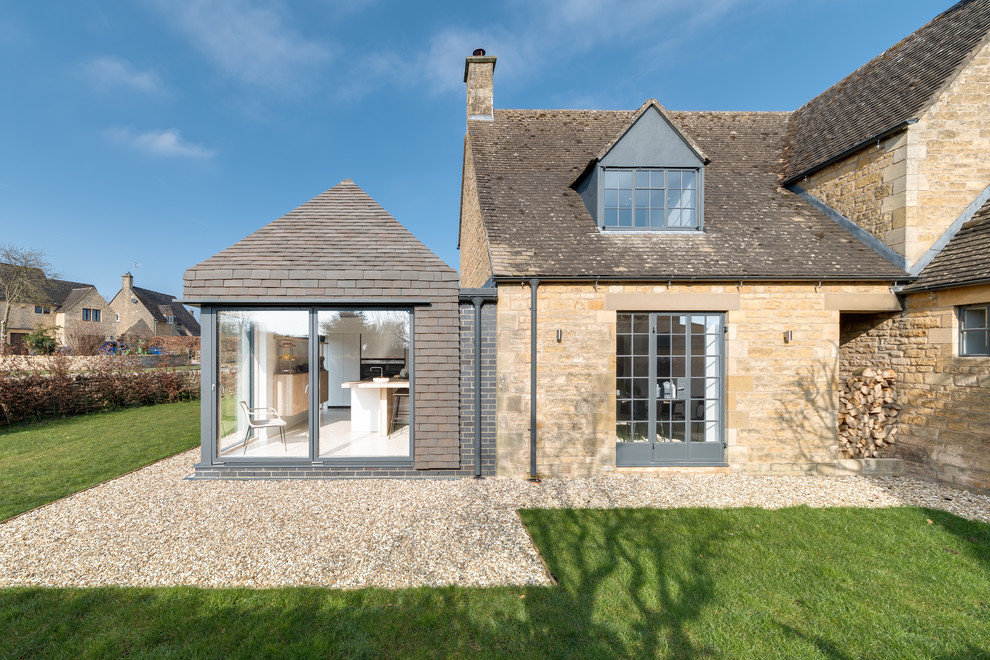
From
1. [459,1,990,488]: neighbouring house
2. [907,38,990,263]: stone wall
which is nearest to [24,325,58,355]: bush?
[459,1,990,488]: neighbouring house

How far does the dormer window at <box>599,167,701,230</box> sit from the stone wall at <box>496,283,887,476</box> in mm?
1777

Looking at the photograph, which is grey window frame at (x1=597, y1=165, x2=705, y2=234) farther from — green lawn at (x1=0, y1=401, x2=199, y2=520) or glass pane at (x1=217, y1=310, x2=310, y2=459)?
green lawn at (x1=0, y1=401, x2=199, y2=520)

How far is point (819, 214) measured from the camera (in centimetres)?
816

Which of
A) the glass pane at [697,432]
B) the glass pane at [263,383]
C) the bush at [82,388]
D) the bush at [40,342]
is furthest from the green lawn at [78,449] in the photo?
the bush at [40,342]

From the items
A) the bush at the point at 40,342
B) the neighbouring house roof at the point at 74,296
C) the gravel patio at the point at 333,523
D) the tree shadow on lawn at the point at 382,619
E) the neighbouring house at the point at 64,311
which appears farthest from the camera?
the neighbouring house roof at the point at 74,296

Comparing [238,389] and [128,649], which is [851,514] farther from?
[238,389]

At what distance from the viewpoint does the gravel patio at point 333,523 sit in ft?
12.9

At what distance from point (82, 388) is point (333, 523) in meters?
13.5

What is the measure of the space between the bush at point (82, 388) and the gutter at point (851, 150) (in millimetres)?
20522

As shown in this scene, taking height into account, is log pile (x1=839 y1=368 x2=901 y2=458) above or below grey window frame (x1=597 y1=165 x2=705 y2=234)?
below

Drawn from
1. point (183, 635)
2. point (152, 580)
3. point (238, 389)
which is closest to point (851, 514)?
point (183, 635)

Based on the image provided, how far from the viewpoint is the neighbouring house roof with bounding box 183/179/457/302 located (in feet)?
21.3

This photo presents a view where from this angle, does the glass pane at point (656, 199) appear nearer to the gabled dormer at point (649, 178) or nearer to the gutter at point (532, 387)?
the gabled dormer at point (649, 178)

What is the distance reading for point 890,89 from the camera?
26.4 ft
